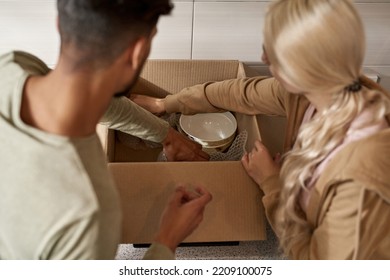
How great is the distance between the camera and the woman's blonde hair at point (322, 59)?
0.56 meters

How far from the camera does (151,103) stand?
1090 millimetres

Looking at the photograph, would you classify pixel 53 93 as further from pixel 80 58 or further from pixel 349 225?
pixel 349 225

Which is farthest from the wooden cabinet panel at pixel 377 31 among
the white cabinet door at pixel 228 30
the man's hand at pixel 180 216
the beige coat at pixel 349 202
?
the man's hand at pixel 180 216

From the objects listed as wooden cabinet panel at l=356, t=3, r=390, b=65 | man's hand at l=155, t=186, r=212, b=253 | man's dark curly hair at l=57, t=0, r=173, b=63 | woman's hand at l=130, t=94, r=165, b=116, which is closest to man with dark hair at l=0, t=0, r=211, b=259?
man's dark curly hair at l=57, t=0, r=173, b=63

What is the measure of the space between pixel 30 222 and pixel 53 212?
37 millimetres

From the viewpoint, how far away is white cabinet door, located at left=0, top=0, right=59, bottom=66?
939mm

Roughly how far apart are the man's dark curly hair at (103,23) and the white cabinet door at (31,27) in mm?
522

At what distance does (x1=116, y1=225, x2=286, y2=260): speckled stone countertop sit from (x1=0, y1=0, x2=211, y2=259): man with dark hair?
0.41m

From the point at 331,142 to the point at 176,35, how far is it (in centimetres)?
55

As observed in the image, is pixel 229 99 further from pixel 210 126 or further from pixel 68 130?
pixel 68 130

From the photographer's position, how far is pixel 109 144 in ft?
3.06

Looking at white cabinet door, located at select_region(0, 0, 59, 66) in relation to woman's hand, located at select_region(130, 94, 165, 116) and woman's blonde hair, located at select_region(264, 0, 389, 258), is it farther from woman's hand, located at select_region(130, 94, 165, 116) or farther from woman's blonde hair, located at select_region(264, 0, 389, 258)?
woman's blonde hair, located at select_region(264, 0, 389, 258)

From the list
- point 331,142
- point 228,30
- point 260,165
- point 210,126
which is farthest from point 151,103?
point 331,142

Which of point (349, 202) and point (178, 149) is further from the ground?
point (349, 202)
